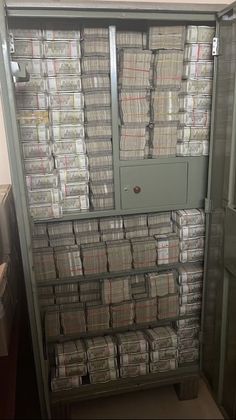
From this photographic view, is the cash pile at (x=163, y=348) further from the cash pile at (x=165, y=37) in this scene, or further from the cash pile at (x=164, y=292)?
the cash pile at (x=165, y=37)

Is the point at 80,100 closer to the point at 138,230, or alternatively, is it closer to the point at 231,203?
A: the point at 138,230

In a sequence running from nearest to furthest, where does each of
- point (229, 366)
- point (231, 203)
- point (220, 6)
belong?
1. point (220, 6)
2. point (231, 203)
3. point (229, 366)

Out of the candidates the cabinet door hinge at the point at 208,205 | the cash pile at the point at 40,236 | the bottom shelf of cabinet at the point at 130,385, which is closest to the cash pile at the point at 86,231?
the cash pile at the point at 40,236

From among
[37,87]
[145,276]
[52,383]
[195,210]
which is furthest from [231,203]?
[52,383]

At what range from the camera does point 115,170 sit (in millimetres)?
1604

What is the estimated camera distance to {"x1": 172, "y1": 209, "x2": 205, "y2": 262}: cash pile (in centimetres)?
173

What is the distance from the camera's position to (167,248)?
1.76 m

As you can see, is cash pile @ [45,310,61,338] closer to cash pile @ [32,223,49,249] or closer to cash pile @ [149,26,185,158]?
cash pile @ [32,223,49,249]

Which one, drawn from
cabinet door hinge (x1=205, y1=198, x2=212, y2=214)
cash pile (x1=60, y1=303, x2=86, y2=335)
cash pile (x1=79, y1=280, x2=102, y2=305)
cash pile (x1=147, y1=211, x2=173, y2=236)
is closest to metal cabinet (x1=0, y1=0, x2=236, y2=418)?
cabinet door hinge (x1=205, y1=198, x2=212, y2=214)

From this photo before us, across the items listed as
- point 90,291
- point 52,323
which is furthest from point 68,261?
point 52,323

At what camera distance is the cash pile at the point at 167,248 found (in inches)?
68.8

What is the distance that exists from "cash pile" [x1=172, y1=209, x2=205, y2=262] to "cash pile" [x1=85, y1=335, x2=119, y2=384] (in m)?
0.63

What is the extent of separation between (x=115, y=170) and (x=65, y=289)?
695mm

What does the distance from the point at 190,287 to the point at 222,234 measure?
1.28 ft
